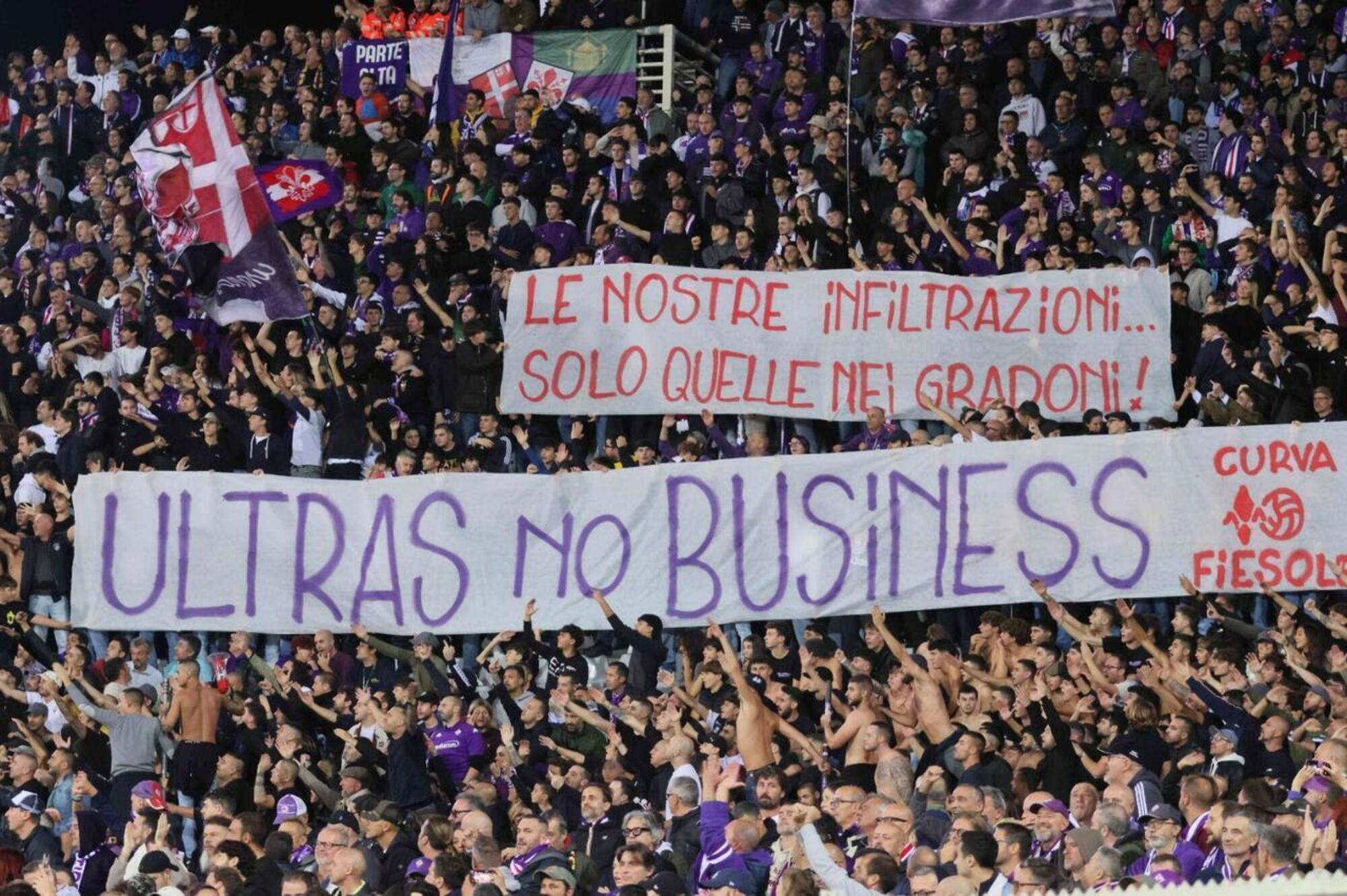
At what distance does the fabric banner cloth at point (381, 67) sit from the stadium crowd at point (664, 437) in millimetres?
324

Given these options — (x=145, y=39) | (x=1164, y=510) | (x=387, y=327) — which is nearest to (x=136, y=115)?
(x=145, y=39)

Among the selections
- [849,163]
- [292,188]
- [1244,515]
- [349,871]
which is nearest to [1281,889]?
[349,871]

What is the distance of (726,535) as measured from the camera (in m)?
15.8

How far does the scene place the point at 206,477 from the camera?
1678 centimetres

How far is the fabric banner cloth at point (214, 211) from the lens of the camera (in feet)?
57.7

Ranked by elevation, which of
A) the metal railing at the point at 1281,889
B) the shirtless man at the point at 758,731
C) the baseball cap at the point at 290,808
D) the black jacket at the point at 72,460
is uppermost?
the black jacket at the point at 72,460

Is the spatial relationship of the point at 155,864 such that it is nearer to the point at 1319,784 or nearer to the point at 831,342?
the point at 1319,784

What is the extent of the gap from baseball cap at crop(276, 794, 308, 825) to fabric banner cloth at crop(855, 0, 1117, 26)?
23.1 ft

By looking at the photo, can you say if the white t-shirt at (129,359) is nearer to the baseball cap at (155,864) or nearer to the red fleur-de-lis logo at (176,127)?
the red fleur-de-lis logo at (176,127)

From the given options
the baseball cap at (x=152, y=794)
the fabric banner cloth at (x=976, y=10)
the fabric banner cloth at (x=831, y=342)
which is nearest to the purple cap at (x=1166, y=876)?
the baseball cap at (x=152, y=794)

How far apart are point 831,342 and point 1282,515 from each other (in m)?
3.58

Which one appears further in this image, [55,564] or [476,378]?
[476,378]

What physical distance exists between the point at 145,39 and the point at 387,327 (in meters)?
8.49

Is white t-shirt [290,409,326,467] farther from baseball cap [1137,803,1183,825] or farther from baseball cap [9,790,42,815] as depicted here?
baseball cap [1137,803,1183,825]
